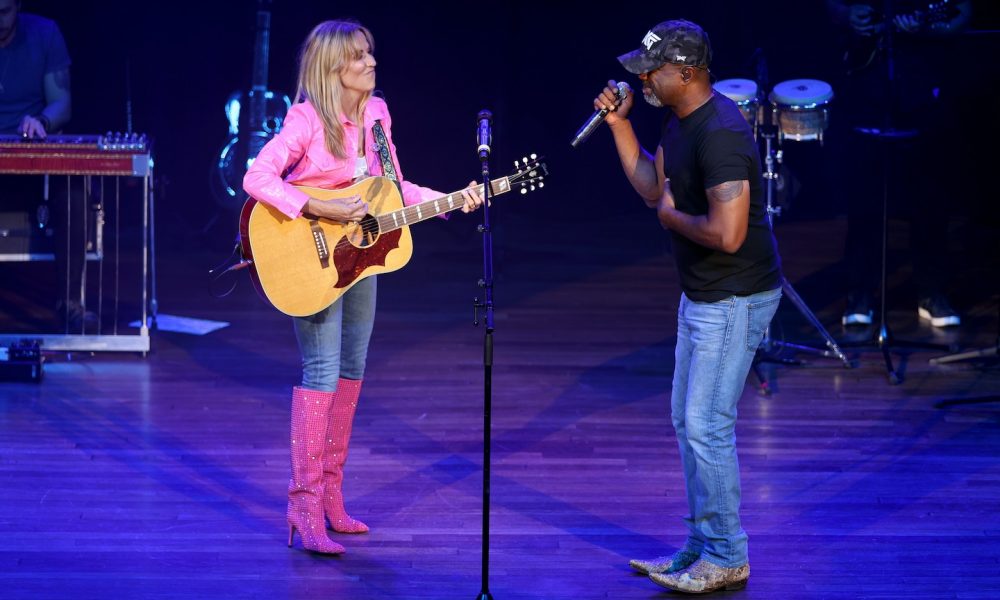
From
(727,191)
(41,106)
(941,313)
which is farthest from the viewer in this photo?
(941,313)

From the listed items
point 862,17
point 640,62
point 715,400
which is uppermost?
point 862,17

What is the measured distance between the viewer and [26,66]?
25.4 feet

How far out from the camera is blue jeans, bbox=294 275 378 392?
462 centimetres

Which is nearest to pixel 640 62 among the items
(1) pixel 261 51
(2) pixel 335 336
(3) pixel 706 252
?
(3) pixel 706 252

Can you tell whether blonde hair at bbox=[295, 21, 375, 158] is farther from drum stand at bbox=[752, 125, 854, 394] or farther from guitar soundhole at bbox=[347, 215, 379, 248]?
drum stand at bbox=[752, 125, 854, 394]

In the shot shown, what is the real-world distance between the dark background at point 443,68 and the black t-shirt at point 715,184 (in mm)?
6196

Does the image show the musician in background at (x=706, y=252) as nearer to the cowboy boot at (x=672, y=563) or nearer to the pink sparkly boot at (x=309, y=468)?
the cowboy boot at (x=672, y=563)

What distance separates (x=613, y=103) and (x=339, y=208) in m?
1.03

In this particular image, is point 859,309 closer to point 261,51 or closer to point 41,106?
point 261,51

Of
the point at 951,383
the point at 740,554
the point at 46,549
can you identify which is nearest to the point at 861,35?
the point at 951,383

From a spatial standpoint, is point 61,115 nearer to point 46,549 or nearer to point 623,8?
point 46,549

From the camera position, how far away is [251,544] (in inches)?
188

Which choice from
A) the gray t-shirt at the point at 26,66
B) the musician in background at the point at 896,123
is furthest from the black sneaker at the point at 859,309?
the gray t-shirt at the point at 26,66

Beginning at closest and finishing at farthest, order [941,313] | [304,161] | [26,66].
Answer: [304,161] → [26,66] → [941,313]
